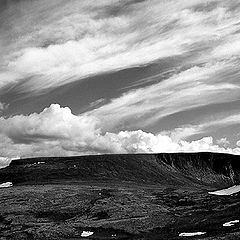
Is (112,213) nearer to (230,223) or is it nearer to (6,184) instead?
(230,223)

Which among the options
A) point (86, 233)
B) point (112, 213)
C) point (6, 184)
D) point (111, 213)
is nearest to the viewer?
point (86, 233)

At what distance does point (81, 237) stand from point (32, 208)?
46.0 m

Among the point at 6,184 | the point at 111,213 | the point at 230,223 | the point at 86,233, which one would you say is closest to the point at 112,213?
the point at 111,213

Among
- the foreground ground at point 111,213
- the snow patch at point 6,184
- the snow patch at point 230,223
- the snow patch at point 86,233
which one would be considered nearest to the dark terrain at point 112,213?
the foreground ground at point 111,213

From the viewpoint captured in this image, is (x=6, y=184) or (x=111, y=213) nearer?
(x=111, y=213)

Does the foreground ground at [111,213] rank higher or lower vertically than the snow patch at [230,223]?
higher

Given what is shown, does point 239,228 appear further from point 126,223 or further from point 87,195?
point 87,195

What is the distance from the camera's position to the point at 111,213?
374 ft

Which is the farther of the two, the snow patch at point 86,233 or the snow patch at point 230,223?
the snow patch at point 86,233

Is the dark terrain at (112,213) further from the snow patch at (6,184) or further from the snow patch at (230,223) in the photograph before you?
the snow patch at (6,184)

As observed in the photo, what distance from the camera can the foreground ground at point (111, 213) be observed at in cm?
8600

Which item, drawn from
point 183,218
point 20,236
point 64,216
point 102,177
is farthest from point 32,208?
point 102,177

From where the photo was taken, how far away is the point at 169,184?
19550 centimetres

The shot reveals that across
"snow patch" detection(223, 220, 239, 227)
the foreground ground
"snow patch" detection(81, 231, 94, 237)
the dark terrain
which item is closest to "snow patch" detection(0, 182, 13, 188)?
the dark terrain
